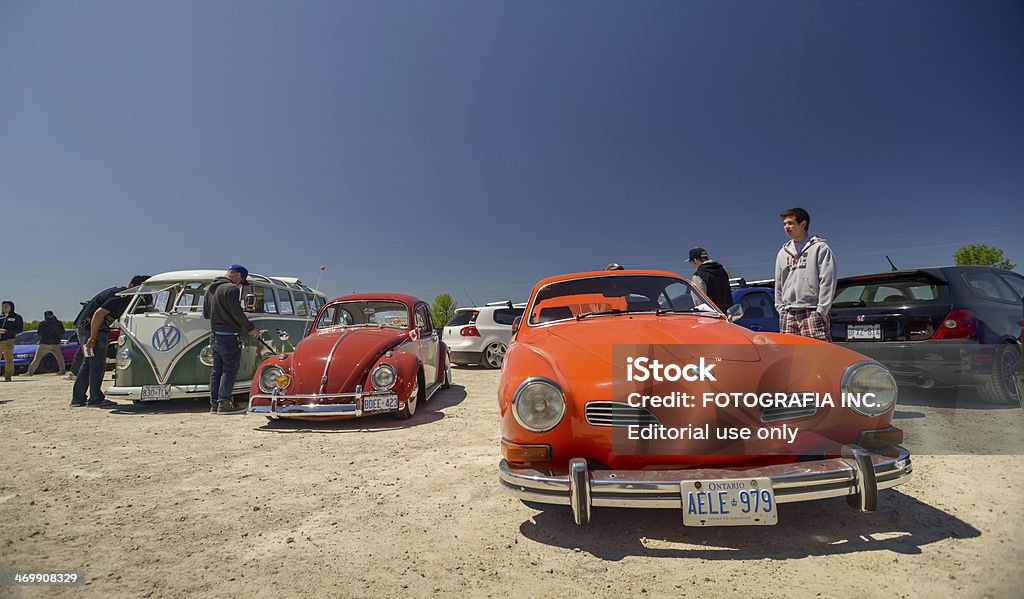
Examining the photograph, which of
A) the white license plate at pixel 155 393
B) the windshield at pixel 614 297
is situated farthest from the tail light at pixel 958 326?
the white license plate at pixel 155 393

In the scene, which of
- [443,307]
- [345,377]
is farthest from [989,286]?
[443,307]

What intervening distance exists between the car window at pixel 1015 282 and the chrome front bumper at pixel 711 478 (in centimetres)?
495

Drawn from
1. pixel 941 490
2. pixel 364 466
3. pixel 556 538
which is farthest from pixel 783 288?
pixel 364 466

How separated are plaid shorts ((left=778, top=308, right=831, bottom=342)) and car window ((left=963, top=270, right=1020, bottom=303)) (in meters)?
2.14

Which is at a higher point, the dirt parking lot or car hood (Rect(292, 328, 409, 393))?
car hood (Rect(292, 328, 409, 393))

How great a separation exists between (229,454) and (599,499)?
11.4ft

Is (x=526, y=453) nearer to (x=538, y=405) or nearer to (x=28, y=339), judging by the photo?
(x=538, y=405)

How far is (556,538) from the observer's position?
2.35 metres

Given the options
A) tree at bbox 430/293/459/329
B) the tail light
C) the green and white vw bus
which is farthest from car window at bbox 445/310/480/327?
tree at bbox 430/293/459/329

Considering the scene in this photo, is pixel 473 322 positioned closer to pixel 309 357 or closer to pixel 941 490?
pixel 309 357

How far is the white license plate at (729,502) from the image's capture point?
1915 mm

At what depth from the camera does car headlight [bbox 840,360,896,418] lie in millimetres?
2262

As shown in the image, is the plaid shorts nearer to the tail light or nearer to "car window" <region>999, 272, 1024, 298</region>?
the tail light

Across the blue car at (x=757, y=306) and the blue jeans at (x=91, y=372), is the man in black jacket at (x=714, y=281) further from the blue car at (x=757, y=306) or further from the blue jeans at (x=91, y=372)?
the blue jeans at (x=91, y=372)
